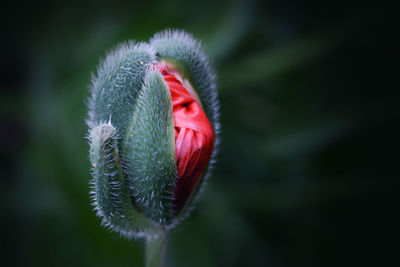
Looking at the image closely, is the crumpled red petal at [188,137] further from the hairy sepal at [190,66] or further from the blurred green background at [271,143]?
the blurred green background at [271,143]

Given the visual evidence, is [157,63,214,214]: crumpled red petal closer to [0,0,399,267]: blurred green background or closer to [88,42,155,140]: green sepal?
[88,42,155,140]: green sepal

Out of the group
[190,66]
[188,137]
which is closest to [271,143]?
[190,66]

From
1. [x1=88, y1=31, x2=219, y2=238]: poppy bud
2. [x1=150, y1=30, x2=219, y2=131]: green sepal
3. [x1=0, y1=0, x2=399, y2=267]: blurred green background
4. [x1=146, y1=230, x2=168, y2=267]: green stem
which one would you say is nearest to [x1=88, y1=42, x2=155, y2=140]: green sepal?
[x1=88, y1=31, x2=219, y2=238]: poppy bud

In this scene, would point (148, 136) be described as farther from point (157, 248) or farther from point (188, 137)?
point (157, 248)

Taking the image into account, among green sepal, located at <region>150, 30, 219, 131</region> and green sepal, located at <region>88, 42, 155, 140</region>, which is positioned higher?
green sepal, located at <region>150, 30, 219, 131</region>

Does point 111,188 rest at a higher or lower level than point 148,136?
lower

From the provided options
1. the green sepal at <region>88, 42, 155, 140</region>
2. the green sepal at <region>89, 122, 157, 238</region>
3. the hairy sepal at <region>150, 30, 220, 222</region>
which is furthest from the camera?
the hairy sepal at <region>150, 30, 220, 222</region>

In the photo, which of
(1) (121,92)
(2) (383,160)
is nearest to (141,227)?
(1) (121,92)
